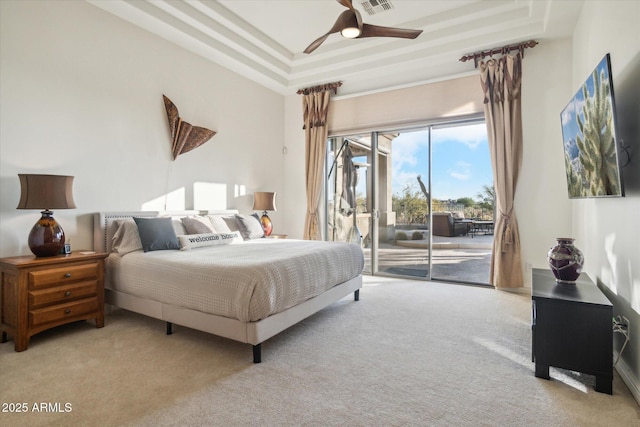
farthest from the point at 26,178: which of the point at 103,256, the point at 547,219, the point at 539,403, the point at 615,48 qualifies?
the point at 547,219

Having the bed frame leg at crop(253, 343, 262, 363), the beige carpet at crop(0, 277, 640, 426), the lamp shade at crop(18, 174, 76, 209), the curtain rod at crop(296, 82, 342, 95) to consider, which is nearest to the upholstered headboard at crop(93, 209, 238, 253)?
the lamp shade at crop(18, 174, 76, 209)

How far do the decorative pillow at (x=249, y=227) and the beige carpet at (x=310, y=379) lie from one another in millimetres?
1586

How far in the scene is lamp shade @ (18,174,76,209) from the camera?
256cm

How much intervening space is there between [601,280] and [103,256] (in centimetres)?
413

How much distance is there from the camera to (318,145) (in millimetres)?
5625

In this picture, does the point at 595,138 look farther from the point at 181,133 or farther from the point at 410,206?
the point at 181,133

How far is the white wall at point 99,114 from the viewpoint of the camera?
110 inches

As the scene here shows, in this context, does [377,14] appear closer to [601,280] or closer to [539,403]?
[601,280]

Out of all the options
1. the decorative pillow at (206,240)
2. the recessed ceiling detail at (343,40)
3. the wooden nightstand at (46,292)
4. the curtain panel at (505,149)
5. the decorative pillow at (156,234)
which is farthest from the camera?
the curtain panel at (505,149)

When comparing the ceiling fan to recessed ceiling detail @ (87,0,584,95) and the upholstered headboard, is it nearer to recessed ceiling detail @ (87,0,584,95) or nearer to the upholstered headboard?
recessed ceiling detail @ (87,0,584,95)

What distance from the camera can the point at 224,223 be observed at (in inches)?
163

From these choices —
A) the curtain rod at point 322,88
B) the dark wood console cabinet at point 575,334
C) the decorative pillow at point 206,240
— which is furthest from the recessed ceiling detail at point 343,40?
the dark wood console cabinet at point 575,334

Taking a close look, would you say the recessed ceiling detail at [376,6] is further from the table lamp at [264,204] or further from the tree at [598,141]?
the table lamp at [264,204]

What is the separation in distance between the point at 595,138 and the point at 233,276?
258 centimetres
